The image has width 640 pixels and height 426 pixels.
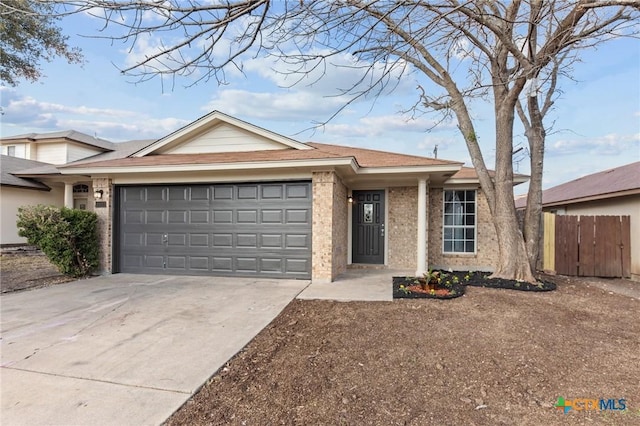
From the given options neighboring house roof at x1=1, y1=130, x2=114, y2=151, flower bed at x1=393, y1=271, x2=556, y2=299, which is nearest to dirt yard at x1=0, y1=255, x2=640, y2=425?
flower bed at x1=393, y1=271, x2=556, y2=299

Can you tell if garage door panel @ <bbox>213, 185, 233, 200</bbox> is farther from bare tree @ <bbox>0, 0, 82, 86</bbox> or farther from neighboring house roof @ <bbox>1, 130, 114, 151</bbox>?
neighboring house roof @ <bbox>1, 130, 114, 151</bbox>

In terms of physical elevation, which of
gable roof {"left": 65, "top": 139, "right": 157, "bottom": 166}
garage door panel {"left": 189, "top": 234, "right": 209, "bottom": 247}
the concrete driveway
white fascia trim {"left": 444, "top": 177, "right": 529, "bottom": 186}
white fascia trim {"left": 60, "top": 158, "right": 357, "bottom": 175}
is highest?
gable roof {"left": 65, "top": 139, "right": 157, "bottom": 166}

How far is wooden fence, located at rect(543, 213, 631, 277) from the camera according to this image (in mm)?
8750

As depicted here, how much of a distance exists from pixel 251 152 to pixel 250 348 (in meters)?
5.76

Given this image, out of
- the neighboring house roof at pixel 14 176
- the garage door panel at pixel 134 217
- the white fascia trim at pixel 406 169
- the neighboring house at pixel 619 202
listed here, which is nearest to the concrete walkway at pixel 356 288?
the white fascia trim at pixel 406 169

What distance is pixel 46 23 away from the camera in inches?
380

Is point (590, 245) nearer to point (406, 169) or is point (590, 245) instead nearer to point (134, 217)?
point (406, 169)

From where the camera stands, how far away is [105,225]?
8422 mm

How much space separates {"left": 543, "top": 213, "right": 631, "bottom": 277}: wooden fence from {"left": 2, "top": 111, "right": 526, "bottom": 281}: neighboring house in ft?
5.70

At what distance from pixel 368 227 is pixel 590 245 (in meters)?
6.07

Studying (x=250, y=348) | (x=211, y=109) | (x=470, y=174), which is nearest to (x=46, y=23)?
(x=211, y=109)

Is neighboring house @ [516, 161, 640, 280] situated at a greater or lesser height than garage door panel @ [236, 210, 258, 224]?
greater

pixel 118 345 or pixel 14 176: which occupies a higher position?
pixel 14 176

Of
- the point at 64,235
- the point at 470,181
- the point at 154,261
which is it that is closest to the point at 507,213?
the point at 470,181
